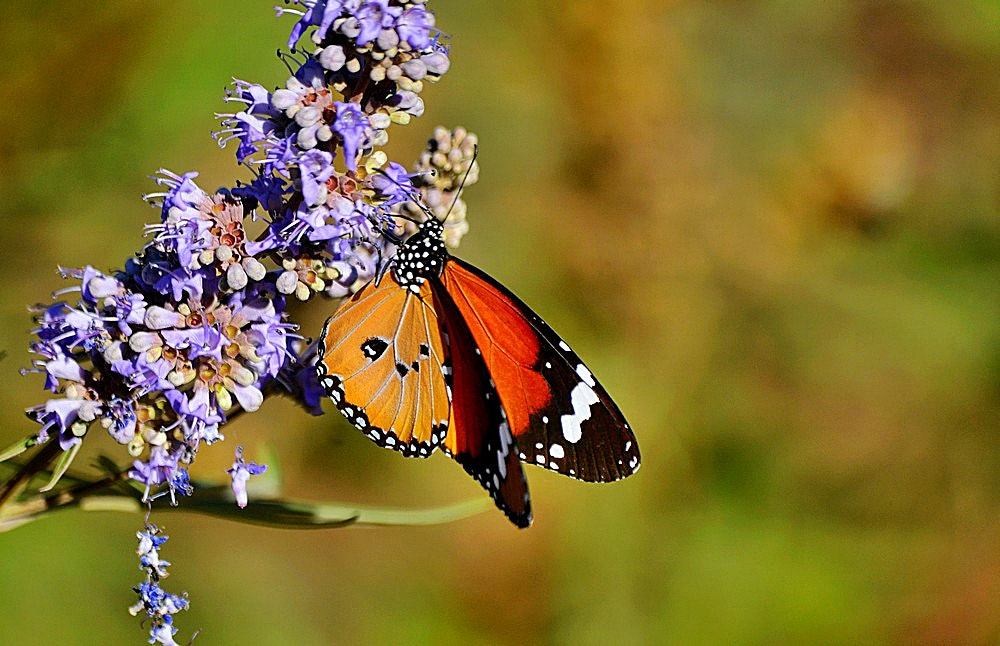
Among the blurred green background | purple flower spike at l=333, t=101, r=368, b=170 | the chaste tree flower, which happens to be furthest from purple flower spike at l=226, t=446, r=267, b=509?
the blurred green background

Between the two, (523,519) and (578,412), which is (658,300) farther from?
(523,519)

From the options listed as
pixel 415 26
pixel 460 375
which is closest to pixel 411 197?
pixel 415 26

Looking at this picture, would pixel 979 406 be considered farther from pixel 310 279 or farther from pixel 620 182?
pixel 310 279

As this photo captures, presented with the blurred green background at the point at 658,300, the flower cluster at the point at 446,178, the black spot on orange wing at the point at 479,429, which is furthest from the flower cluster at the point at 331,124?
the blurred green background at the point at 658,300

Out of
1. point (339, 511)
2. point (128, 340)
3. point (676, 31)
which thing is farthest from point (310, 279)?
point (676, 31)

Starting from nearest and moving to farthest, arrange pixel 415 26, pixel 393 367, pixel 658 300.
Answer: pixel 415 26, pixel 393 367, pixel 658 300

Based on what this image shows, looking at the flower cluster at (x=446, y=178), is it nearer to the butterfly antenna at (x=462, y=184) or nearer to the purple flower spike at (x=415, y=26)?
the butterfly antenna at (x=462, y=184)
